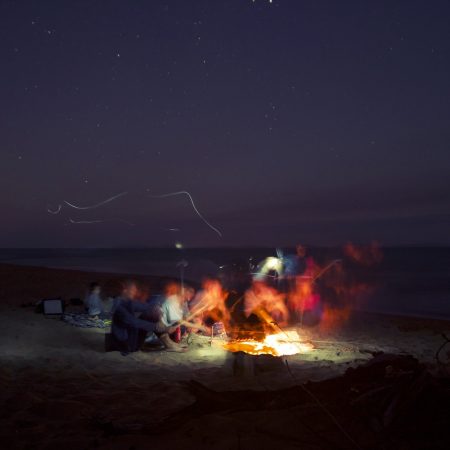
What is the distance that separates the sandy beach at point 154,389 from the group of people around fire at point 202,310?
39cm

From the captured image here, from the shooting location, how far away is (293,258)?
13.4 m

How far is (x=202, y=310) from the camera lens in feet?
32.4

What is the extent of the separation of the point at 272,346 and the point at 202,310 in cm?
199

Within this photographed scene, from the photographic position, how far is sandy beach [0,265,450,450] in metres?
4.41

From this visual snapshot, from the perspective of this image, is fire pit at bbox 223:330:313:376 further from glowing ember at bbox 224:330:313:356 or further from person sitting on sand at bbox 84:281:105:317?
person sitting on sand at bbox 84:281:105:317

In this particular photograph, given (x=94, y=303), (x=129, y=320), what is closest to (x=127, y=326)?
(x=129, y=320)

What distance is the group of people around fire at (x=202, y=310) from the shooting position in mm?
8281

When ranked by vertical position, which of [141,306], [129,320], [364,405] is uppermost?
[141,306]

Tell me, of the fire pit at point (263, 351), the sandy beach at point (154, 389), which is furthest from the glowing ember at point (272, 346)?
the sandy beach at point (154, 389)

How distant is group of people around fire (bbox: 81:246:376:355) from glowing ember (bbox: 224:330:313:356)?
0.32 m

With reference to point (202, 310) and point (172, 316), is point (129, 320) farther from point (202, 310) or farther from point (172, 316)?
point (202, 310)

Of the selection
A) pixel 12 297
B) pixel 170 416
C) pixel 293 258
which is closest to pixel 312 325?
pixel 293 258

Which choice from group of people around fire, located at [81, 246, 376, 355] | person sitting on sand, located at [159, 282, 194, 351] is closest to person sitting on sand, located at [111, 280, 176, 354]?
group of people around fire, located at [81, 246, 376, 355]

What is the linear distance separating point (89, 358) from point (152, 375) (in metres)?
1.48
